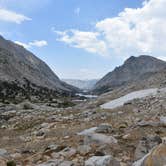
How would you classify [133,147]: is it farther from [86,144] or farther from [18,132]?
[18,132]

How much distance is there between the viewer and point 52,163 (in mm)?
13938

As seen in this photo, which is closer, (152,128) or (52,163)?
(52,163)

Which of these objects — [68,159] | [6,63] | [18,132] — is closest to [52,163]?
[68,159]

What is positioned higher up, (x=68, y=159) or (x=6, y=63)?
(x=6, y=63)

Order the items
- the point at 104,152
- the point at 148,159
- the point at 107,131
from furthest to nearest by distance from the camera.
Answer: the point at 107,131 < the point at 104,152 < the point at 148,159

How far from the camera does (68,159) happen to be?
14633 millimetres

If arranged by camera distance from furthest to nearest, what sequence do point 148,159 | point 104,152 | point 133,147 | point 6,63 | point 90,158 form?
1. point 6,63
2. point 133,147
3. point 104,152
4. point 90,158
5. point 148,159

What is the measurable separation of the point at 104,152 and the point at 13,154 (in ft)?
14.3

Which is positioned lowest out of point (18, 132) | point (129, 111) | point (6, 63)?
point (18, 132)

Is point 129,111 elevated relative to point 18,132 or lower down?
elevated

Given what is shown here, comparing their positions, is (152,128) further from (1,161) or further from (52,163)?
(1,161)

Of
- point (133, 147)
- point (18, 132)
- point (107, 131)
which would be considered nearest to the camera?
point (133, 147)

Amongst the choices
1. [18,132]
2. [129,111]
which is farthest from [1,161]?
[129,111]

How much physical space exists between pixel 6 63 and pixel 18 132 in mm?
165312
